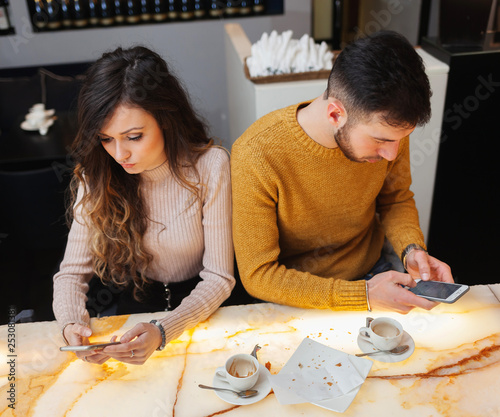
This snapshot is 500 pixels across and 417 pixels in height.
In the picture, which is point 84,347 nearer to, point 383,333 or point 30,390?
point 30,390

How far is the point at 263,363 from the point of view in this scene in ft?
3.63

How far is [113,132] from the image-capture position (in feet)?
4.27

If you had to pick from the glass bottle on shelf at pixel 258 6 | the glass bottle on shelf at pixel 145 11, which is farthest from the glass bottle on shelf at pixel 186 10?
the glass bottle on shelf at pixel 258 6

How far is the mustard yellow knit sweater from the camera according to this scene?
51.8 inches

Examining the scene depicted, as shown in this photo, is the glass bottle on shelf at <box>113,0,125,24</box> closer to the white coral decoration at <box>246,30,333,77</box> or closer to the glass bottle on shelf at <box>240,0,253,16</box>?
the glass bottle on shelf at <box>240,0,253,16</box>

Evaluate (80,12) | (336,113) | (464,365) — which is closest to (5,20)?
(80,12)

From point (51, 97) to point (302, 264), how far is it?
9.21 feet

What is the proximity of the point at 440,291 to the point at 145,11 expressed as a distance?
3.75m

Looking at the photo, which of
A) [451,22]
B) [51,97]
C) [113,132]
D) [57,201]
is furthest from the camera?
[51,97]

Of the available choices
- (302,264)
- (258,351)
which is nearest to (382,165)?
(302,264)

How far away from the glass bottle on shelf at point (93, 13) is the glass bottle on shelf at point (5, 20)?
65cm

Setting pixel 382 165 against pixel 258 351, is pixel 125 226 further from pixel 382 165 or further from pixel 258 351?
pixel 382 165

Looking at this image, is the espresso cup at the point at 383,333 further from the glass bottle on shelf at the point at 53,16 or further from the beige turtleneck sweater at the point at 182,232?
the glass bottle on shelf at the point at 53,16

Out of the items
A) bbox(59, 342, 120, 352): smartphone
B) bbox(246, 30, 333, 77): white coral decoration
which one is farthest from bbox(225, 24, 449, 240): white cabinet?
bbox(59, 342, 120, 352): smartphone
